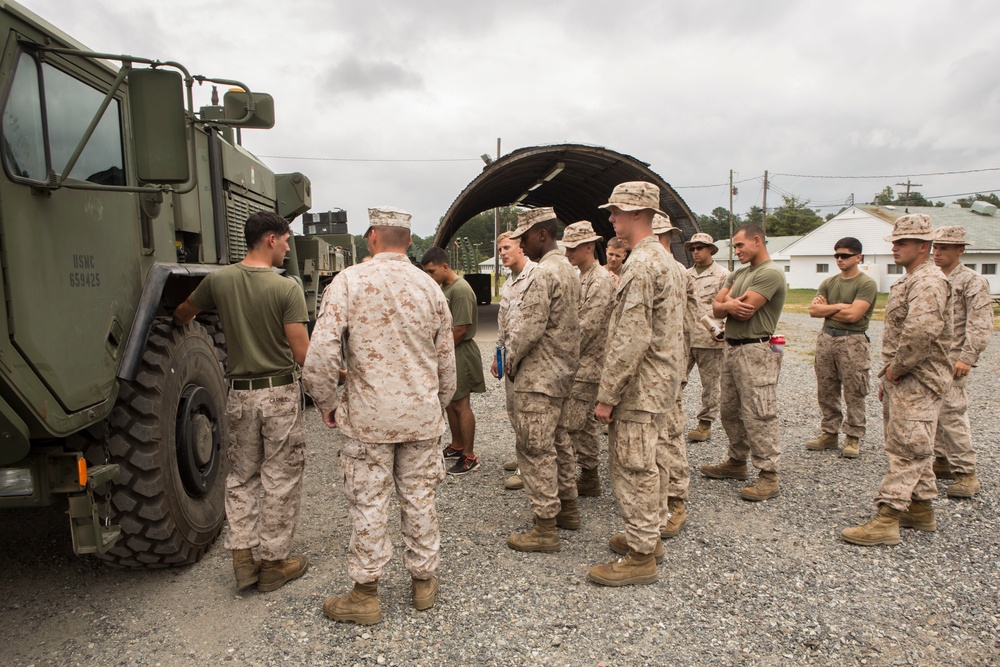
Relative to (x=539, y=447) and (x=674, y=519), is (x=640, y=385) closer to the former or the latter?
(x=539, y=447)

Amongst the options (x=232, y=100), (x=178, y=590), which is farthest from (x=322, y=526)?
(x=232, y=100)

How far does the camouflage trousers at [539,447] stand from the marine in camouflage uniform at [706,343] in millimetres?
2559

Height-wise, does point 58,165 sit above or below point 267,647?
above

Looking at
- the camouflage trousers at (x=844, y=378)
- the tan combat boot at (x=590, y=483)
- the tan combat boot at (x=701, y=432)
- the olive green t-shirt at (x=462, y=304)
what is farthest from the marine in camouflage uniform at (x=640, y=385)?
the camouflage trousers at (x=844, y=378)

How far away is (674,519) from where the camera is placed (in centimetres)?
413

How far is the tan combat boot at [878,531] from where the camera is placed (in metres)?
3.84

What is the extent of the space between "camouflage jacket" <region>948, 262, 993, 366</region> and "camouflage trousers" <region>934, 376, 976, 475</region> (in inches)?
9.0

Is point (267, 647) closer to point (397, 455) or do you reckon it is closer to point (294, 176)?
point (397, 455)

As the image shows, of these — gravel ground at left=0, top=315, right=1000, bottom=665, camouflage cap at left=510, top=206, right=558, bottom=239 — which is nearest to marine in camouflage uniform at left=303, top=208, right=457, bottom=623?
gravel ground at left=0, top=315, right=1000, bottom=665

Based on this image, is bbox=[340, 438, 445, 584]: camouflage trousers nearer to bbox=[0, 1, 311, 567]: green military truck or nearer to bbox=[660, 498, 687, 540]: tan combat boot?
bbox=[0, 1, 311, 567]: green military truck

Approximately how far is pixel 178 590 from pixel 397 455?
4.54ft

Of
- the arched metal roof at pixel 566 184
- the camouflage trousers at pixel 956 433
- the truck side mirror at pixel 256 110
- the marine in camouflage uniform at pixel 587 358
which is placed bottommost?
the camouflage trousers at pixel 956 433

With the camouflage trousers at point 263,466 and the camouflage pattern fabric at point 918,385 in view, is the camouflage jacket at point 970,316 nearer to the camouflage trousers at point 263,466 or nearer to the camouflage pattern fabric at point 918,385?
the camouflage pattern fabric at point 918,385

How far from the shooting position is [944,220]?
35438mm
